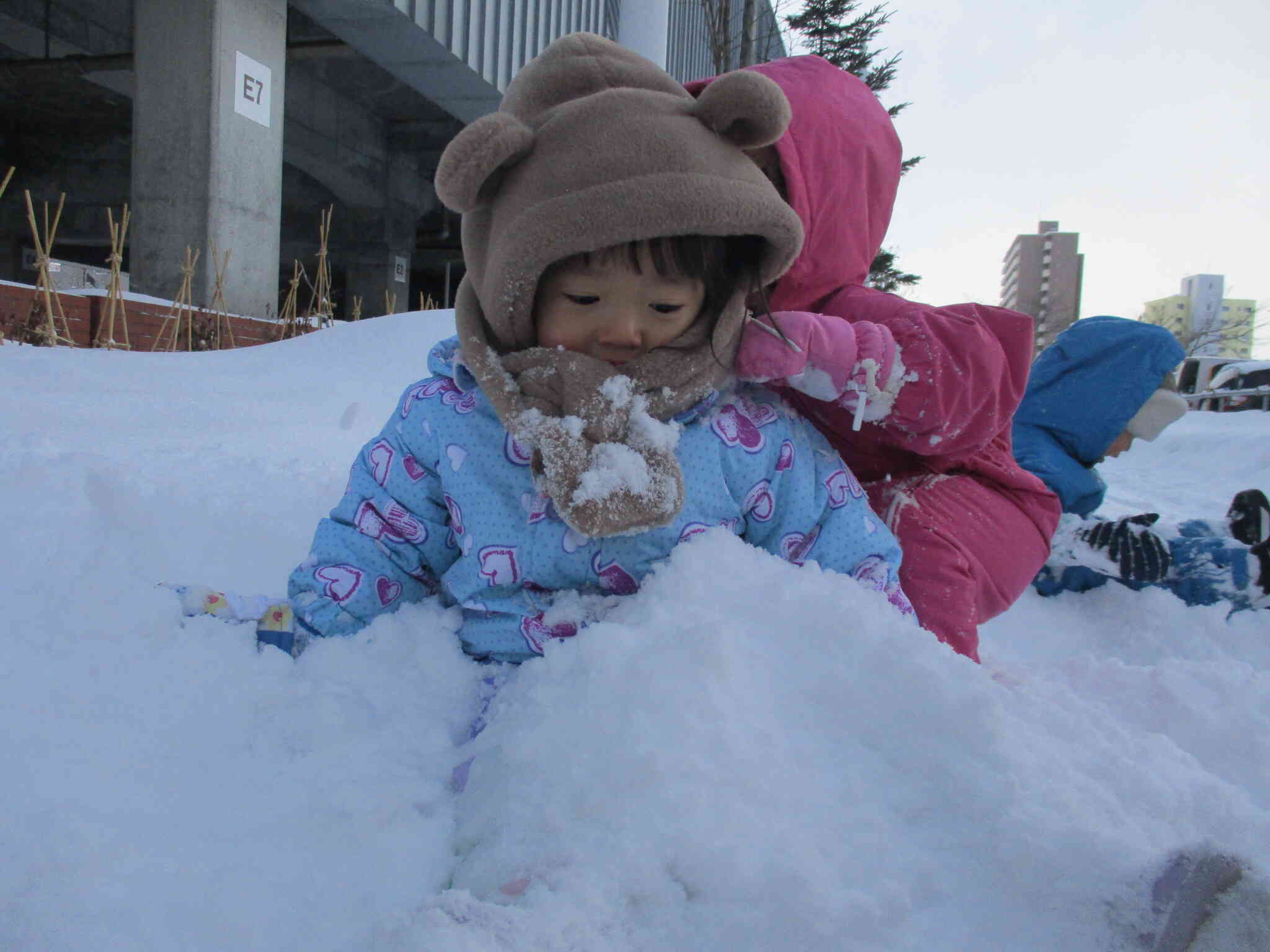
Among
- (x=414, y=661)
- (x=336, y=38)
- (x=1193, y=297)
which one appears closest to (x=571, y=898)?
(x=414, y=661)

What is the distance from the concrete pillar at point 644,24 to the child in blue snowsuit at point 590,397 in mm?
2595

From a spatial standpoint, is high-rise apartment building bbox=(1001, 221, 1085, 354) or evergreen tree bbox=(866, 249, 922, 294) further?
high-rise apartment building bbox=(1001, 221, 1085, 354)

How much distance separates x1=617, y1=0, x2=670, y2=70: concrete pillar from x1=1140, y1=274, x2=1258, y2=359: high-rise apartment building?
19.5m

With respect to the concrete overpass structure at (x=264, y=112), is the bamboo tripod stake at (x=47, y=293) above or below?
below

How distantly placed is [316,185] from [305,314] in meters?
5.54

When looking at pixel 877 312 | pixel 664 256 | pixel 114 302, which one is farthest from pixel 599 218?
pixel 114 302

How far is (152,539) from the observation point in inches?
48.3

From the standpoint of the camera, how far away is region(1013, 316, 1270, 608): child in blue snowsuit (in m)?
1.75

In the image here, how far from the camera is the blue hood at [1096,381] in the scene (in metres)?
1.80

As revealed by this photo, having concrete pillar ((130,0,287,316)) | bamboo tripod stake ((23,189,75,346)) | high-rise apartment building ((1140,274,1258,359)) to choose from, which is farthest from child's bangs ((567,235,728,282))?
high-rise apartment building ((1140,274,1258,359))

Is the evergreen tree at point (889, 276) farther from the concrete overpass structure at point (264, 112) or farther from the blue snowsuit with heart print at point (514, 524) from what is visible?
the blue snowsuit with heart print at point (514, 524)

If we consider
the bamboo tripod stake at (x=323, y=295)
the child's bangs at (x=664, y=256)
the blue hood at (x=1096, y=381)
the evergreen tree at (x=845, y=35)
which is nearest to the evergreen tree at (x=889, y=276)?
the evergreen tree at (x=845, y=35)

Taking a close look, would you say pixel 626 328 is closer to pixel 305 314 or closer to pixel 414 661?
pixel 414 661

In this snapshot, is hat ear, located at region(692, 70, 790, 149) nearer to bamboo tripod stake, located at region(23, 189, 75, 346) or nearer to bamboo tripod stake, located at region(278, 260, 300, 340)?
bamboo tripod stake, located at region(23, 189, 75, 346)
